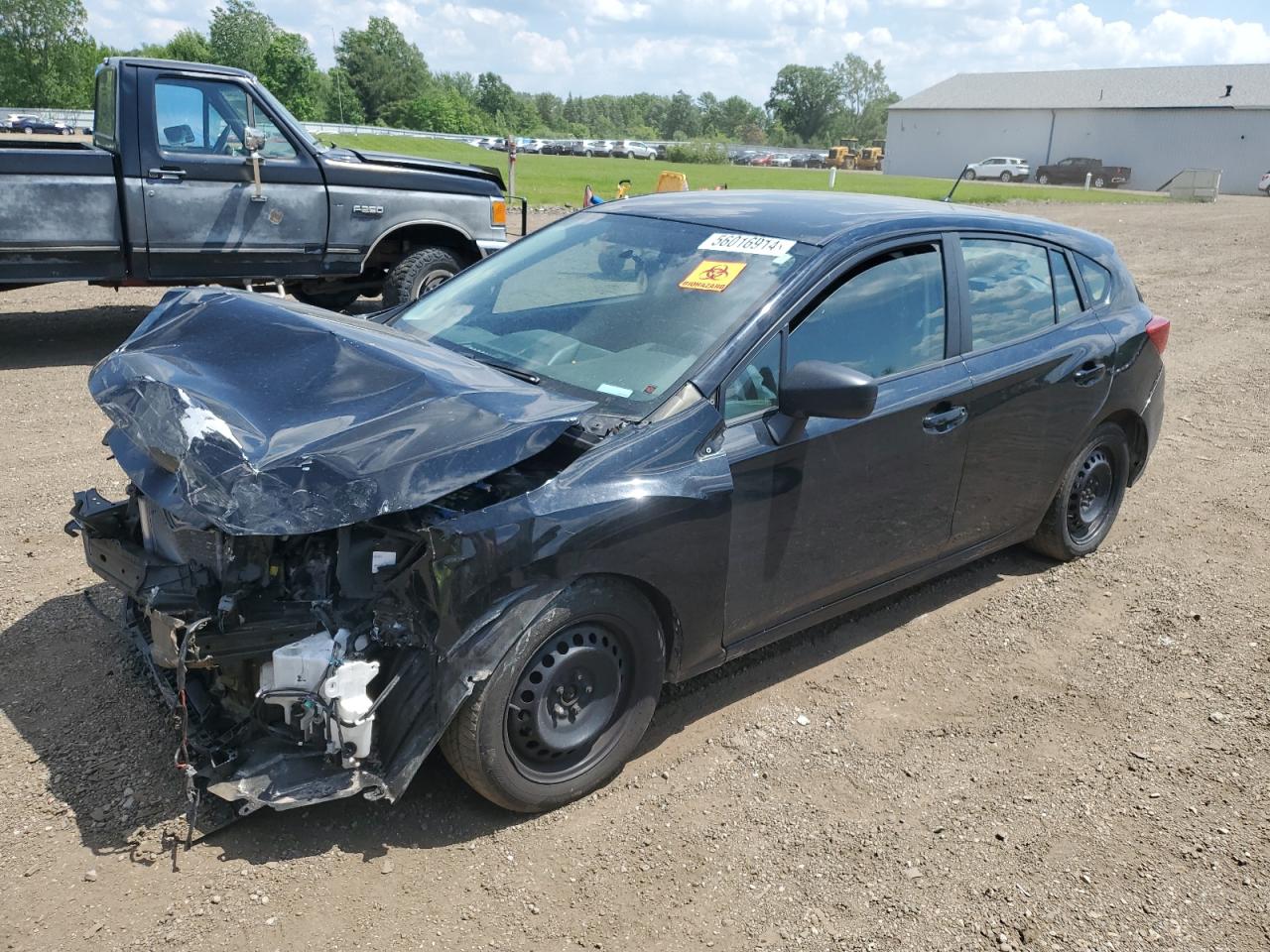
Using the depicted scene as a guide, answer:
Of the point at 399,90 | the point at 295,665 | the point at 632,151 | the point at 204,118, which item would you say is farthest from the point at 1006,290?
the point at 399,90

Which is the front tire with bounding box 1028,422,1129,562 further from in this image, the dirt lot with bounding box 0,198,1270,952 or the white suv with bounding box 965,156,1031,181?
the white suv with bounding box 965,156,1031,181

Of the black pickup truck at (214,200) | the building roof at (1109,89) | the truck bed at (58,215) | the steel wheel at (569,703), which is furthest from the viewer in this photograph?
the building roof at (1109,89)

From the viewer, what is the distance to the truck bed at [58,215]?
7633 millimetres

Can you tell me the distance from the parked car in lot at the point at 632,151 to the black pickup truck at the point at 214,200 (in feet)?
211

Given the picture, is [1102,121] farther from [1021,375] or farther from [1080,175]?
[1021,375]

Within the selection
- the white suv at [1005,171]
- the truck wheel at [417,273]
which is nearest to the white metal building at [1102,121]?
the white suv at [1005,171]

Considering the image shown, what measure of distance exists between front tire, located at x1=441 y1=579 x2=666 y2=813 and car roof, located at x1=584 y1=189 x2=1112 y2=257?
1.58m

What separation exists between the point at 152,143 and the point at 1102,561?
7532 millimetres

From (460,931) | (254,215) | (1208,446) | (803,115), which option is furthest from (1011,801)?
(803,115)

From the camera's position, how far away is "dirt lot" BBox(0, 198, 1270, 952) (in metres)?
2.84

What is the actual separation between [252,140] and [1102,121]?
69.6 m

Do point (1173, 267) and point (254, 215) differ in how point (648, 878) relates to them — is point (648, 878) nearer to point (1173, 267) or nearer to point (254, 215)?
point (254, 215)

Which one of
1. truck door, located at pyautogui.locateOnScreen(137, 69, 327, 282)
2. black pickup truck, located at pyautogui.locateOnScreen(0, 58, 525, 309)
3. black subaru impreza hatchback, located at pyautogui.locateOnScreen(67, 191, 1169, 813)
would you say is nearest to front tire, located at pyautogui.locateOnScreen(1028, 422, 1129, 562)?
black subaru impreza hatchback, located at pyautogui.locateOnScreen(67, 191, 1169, 813)

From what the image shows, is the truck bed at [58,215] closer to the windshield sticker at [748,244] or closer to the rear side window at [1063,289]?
the windshield sticker at [748,244]
